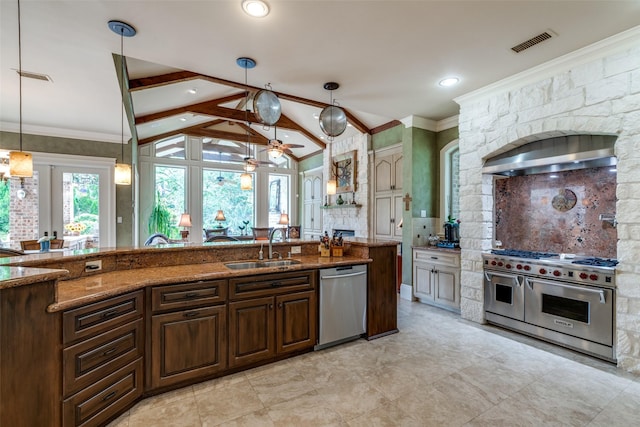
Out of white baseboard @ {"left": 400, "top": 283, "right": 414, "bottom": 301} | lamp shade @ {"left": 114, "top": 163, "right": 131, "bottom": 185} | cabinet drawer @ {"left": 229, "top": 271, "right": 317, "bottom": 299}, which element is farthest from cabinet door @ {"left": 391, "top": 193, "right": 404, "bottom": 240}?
lamp shade @ {"left": 114, "top": 163, "right": 131, "bottom": 185}

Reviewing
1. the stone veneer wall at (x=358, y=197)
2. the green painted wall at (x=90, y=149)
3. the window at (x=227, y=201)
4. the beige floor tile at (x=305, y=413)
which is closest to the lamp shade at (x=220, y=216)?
the window at (x=227, y=201)

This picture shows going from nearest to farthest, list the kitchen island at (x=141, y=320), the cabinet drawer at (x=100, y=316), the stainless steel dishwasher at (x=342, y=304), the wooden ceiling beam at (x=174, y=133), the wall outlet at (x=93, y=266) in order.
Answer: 1. the kitchen island at (x=141, y=320)
2. the cabinet drawer at (x=100, y=316)
3. the wall outlet at (x=93, y=266)
4. the stainless steel dishwasher at (x=342, y=304)
5. the wooden ceiling beam at (x=174, y=133)

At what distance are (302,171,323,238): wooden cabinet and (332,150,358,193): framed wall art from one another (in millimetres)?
1223

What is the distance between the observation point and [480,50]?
112 inches

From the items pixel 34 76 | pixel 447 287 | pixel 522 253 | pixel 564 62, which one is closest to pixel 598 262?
pixel 522 253

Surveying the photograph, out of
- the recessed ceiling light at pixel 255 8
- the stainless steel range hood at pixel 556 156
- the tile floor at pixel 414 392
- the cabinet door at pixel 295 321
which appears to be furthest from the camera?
the stainless steel range hood at pixel 556 156

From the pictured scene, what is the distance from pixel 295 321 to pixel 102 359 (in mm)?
1461

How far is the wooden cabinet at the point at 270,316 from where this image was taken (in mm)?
2500

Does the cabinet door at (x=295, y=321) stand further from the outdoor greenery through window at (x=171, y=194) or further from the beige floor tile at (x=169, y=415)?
the outdoor greenery through window at (x=171, y=194)

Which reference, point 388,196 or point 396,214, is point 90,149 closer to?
point 388,196

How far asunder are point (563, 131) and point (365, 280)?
249 cm

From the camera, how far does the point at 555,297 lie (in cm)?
308

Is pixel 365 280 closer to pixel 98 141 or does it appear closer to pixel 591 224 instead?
pixel 591 224

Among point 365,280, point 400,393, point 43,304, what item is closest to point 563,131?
point 365,280
